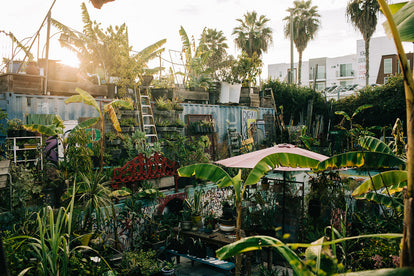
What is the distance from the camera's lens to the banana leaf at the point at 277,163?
13.4ft

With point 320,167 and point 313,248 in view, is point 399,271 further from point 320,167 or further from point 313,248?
point 320,167

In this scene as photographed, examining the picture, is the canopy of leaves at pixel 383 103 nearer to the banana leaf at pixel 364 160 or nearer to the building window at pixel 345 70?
the banana leaf at pixel 364 160

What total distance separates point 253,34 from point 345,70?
21561 mm

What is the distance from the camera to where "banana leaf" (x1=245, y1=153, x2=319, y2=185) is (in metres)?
4.09

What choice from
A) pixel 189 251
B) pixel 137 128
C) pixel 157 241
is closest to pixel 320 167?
pixel 189 251

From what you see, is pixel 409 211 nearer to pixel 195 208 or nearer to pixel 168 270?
pixel 168 270

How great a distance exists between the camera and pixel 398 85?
49.1ft

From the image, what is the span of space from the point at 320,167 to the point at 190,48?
10.3 meters

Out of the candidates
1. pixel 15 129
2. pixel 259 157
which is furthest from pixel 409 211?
pixel 15 129

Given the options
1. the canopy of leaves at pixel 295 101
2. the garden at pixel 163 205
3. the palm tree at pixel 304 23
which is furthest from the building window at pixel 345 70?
the garden at pixel 163 205

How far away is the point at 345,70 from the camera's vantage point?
4434cm

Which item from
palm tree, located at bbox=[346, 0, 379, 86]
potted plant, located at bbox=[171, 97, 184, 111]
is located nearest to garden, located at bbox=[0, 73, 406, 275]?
potted plant, located at bbox=[171, 97, 184, 111]

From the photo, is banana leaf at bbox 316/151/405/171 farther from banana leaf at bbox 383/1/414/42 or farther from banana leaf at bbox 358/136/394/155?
banana leaf at bbox 383/1/414/42

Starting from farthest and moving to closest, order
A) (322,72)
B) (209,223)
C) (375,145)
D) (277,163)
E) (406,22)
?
1. (322,72)
2. (209,223)
3. (375,145)
4. (277,163)
5. (406,22)
